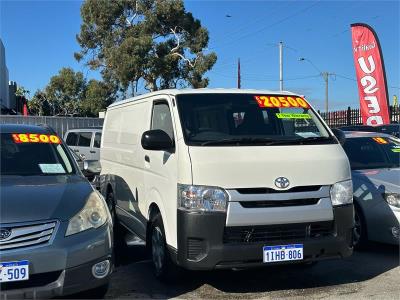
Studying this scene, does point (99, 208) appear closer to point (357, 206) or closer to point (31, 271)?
point (31, 271)

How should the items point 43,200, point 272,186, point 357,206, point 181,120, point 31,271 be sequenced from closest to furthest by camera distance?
point 31,271
point 43,200
point 272,186
point 181,120
point 357,206

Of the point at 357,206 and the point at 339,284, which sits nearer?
the point at 339,284

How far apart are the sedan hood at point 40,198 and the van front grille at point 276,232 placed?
1.40m

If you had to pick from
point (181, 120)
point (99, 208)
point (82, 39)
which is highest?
point (82, 39)

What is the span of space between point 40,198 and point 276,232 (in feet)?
7.12

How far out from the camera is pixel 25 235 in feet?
13.3

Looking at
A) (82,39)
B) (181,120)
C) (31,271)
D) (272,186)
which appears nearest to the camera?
(31,271)

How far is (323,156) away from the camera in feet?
17.1

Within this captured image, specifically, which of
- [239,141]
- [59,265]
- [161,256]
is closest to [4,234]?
[59,265]

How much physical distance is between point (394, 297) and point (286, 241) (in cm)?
120

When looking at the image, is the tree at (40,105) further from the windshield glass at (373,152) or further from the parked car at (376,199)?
the parked car at (376,199)

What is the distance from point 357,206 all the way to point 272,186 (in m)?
2.38

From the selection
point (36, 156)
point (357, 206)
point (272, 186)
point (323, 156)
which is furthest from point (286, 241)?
point (36, 156)

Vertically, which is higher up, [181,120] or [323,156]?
[181,120]
